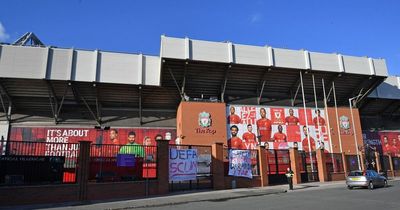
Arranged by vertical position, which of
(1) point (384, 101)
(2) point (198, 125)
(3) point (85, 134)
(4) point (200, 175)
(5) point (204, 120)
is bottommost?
(4) point (200, 175)

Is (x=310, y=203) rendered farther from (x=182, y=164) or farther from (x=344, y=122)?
(x=344, y=122)

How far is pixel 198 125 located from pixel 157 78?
6.88 metres

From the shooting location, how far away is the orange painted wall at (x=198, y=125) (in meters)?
35.0

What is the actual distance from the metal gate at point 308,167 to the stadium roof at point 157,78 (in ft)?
32.7

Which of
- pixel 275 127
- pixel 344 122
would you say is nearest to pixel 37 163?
pixel 275 127

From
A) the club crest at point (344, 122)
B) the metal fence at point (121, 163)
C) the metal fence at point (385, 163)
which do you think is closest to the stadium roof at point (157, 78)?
the club crest at point (344, 122)

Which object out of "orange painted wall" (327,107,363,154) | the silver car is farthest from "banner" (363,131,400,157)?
the silver car

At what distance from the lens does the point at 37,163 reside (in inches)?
694

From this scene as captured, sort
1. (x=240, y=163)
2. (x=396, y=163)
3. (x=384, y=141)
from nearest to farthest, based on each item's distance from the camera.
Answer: (x=240, y=163) → (x=396, y=163) → (x=384, y=141)

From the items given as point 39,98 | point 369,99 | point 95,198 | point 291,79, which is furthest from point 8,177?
point 369,99

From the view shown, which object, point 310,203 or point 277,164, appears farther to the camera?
point 277,164

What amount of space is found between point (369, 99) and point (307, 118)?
12577 mm

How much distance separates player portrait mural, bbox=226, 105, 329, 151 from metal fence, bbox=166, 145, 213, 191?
12.3 metres

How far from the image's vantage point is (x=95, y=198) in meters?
18.6
